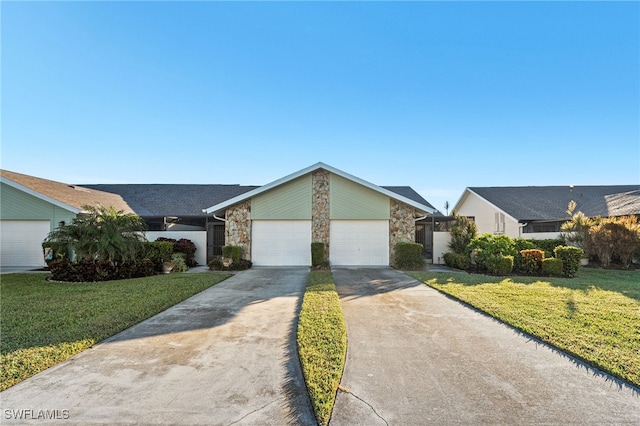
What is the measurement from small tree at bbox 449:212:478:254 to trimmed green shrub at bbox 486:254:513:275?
2.62 metres

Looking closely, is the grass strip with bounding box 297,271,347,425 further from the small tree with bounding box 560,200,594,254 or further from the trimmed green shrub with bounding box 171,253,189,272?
the small tree with bounding box 560,200,594,254

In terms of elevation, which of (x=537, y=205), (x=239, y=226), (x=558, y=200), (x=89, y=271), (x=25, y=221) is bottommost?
(x=89, y=271)

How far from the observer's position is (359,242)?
14.2 m

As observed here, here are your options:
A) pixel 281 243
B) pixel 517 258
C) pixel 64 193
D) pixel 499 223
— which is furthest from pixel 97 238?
pixel 499 223

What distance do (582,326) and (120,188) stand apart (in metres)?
24.2

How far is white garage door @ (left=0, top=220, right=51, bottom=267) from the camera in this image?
46.2 ft

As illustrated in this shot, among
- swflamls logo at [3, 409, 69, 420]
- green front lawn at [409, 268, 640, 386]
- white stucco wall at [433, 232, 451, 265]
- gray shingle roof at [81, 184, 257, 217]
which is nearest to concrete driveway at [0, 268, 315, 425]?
swflamls logo at [3, 409, 69, 420]

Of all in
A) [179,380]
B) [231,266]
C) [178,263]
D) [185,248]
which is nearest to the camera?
[179,380]

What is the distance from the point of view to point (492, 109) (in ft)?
48.9

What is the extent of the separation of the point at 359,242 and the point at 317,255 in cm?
233

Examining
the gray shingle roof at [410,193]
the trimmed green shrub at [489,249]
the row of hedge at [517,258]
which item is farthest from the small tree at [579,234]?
the gray shingle roof at [410,193]

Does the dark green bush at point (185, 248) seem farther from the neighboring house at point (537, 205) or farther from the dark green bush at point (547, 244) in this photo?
the neighboring house at point (537, 205)

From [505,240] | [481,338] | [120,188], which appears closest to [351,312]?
[481,338]

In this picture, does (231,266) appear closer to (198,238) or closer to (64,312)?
(198,238)
